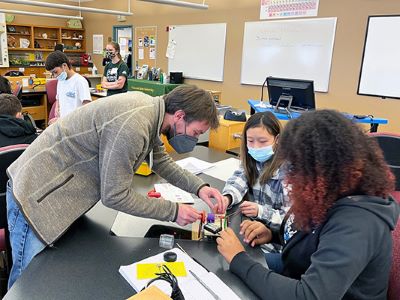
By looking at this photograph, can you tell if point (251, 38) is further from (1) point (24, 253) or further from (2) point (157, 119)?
(1) point (24, 253)

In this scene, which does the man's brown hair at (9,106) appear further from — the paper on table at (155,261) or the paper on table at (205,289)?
the paper on table at (205,289)

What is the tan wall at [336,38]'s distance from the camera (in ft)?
13.0

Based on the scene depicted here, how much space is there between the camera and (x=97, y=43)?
8.00 m

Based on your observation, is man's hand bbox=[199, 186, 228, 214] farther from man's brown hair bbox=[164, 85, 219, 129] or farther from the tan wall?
the tan wall

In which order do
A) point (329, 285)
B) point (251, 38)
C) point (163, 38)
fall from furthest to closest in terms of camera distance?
point (163, 38)
point (251, 38)
point (329, 285)

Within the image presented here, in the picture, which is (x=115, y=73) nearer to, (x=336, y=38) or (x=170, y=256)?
(x=336, y=38)

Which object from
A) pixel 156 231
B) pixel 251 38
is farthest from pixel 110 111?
pixel 251 38

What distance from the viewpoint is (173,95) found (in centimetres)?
120

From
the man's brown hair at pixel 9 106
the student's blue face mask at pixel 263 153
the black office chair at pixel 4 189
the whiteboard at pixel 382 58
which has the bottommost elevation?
the black office chair at pixel 4 189

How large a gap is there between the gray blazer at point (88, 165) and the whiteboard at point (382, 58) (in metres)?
3.60

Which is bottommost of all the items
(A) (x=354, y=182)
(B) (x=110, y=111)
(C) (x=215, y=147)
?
(C) (x=215, y=147)

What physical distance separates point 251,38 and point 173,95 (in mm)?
4242

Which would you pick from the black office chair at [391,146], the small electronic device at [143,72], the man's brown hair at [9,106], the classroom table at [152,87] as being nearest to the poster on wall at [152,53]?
the small electronic device at [143,72]

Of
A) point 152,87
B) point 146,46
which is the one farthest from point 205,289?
point 146,46
